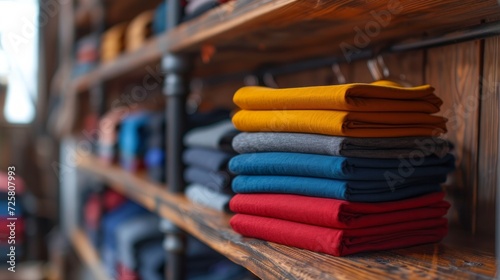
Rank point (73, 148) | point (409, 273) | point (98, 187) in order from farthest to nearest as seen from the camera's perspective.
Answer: point (73, 148) → point (98, 187) → point (409, 273)

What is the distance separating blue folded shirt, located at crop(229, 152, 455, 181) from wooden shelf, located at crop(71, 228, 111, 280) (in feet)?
3.46

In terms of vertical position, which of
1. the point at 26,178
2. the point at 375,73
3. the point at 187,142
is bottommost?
the point at 26,178

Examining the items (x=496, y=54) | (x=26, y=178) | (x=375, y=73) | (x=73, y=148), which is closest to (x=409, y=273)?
(x=496, y=54)

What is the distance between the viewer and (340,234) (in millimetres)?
596

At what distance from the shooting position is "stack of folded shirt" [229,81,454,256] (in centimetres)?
60

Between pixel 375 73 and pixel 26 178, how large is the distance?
2.89 meters

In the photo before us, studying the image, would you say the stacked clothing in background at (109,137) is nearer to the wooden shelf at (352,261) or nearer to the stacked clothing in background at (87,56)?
the stacked clothing in background at (87,56)

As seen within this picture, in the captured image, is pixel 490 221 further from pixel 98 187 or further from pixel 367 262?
pixel 98 187

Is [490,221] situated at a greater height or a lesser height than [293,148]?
lesser

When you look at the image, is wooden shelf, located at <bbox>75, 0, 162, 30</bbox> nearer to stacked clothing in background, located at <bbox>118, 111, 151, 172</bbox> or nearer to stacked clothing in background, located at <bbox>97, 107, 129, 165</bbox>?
stacked clothing in background, located at <bbox>97, 107, 129, 165</bbox>

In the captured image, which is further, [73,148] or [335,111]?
[73,148]

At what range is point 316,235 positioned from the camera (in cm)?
62

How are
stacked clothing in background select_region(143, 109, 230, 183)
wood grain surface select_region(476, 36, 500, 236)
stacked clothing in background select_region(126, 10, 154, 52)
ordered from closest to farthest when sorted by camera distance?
wood grain surface select_region(476, 36, 500, 236), stacked clothing in background select_region(143, 109, 230, 183), stacked clothing in background select_region(126, 10, 154, 52)

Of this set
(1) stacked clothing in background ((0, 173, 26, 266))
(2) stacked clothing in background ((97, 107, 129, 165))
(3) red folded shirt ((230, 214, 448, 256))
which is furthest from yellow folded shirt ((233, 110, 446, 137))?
(1) stacked clothing in background ((0, 173, 26, 266))
